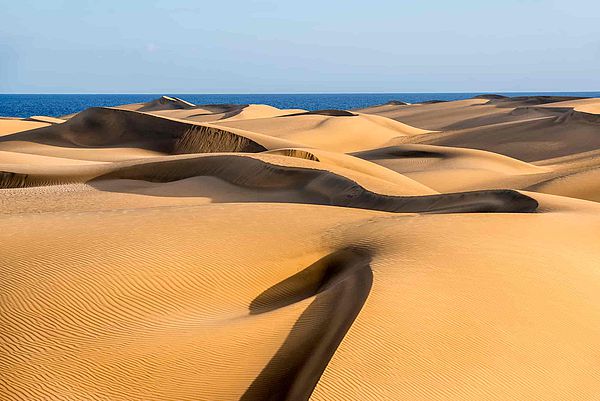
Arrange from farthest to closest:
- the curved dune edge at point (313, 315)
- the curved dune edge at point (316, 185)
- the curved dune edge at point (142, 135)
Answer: the curved dune edge at point (142, 135) → the curved dune edge at point (316, 185) → the curved dune edge at point (313, 315)

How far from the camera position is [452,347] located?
4.93 meters

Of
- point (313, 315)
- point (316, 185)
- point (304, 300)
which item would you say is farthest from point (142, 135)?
point (313, 315)

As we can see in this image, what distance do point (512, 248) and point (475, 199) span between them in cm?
284

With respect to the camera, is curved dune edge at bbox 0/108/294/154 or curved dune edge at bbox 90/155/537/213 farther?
curved dune edge at bbox 0/108/294/154

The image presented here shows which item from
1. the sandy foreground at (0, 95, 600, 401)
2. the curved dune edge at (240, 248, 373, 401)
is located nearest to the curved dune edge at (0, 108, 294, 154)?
the sandy foreground at (0, 95, 600, 401)

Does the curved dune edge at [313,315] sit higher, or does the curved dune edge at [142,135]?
the curved dune edge at [313,315]

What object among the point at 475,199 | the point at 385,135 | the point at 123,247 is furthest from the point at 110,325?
the point at 385,135

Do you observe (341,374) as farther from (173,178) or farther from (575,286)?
(173,178)

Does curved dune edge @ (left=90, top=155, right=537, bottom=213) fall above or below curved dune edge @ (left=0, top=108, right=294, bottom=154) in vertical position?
above

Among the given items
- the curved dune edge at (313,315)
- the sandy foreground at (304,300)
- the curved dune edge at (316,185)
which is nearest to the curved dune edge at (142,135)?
the curved dune edge at (316,185)

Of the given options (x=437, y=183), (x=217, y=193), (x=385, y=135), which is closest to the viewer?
(x=217, y=193)

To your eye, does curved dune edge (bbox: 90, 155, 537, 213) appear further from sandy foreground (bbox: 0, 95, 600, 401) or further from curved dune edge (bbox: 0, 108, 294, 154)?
curved dune edge (bbox: 0, 108, 294, 154)

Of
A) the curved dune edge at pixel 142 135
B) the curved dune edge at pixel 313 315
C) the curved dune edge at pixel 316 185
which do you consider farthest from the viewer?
the curved dune edge at pixel 142 135

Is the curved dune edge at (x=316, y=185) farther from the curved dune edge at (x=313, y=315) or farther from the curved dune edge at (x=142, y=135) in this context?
the curved dune edge at (x=142, y=135)
